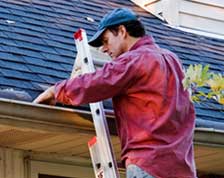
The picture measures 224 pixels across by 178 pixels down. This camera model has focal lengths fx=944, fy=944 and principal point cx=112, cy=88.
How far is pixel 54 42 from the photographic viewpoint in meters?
6.85

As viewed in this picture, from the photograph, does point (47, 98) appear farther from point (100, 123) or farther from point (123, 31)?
point (123, 31)

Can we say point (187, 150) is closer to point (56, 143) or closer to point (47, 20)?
point (56, 143)

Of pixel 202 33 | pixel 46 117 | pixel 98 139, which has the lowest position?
pixel 98 139

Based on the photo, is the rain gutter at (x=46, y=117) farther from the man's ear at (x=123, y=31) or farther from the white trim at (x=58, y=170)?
the white trim at (x=58, y=170)

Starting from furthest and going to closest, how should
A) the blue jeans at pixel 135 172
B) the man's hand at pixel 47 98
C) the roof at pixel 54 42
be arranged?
the roof at pixel 54 42, the man's hand at pixel 47 98, the blue jeans at pixel 135 172

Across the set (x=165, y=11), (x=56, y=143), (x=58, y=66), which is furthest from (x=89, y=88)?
(x=165, y=11)

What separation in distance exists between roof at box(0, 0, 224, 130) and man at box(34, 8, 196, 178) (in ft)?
2.20

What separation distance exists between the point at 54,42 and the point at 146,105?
90.7 inches

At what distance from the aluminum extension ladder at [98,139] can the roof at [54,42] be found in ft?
1.36

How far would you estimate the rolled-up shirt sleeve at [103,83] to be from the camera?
4637mm

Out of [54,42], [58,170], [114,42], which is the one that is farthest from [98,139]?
[54,42]

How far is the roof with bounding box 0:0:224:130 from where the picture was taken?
5953 millimetres

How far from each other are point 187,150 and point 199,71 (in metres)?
1.08

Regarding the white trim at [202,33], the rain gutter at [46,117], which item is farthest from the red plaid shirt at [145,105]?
the white trim at [202,33]
